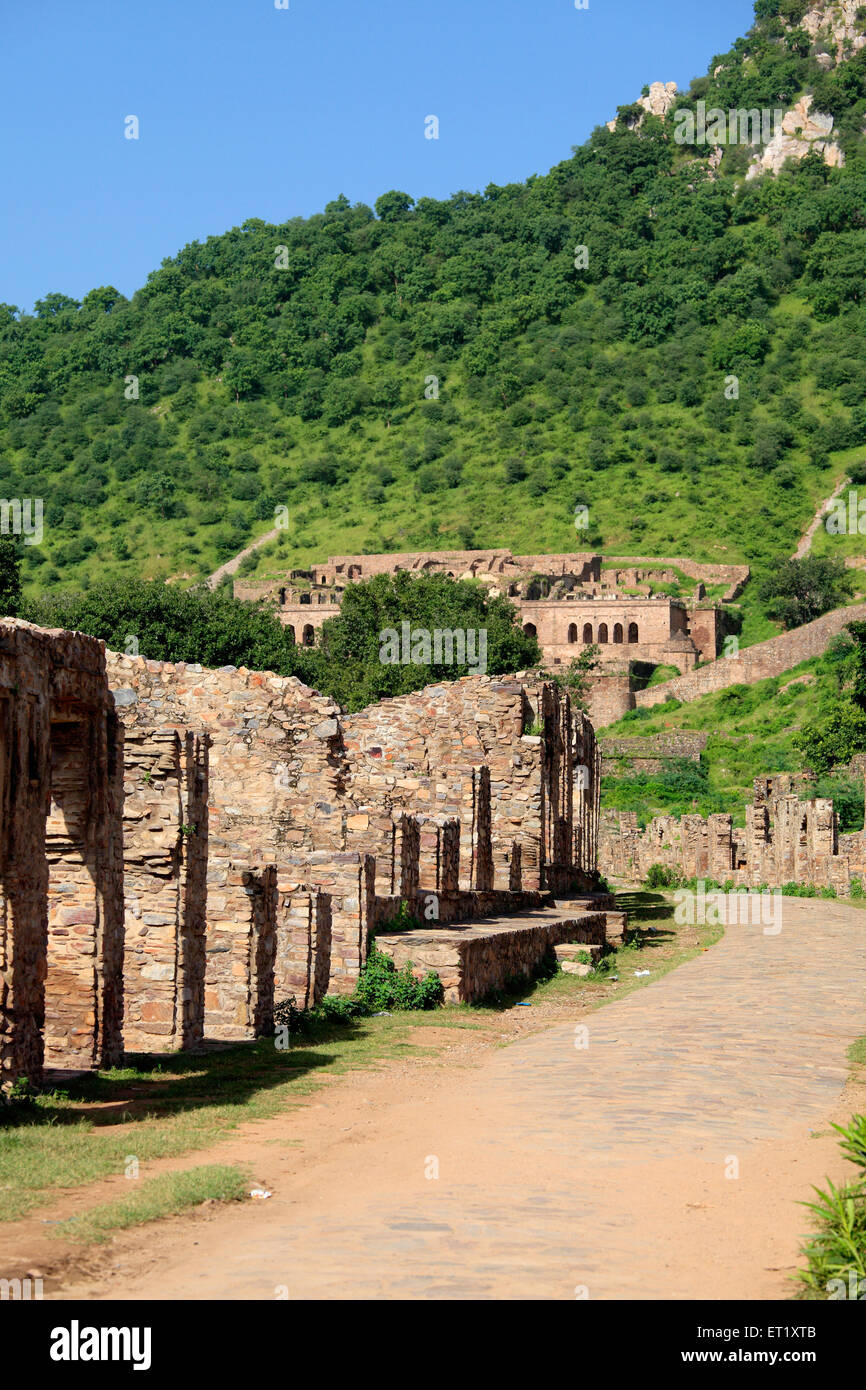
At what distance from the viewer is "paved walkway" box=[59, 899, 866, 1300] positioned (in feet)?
19.3

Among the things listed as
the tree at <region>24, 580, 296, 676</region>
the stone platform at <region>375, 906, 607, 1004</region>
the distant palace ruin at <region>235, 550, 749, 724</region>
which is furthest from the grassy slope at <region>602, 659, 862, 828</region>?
the stone platform at <region>375, 906, 607, 1004</region>

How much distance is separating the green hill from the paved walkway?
3643 inches

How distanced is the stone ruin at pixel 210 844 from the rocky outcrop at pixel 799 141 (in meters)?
147

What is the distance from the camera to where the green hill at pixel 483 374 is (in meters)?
→ 112

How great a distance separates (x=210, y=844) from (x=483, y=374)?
122643 mm

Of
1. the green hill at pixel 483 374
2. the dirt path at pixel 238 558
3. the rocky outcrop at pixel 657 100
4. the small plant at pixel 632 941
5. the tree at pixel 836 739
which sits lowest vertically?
the small plant at pixel 632 941

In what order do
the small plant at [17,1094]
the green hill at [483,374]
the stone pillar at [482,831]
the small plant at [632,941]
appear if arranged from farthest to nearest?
1. the green hill at [483,374]
2. the small plant at [632,941]
3. the stone pillar at [482,831]
4. the small plant at [17,1094]

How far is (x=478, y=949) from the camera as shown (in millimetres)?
16562

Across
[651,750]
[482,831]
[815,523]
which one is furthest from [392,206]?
[482,831]

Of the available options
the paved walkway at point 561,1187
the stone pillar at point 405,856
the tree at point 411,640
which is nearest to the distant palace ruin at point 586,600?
the tree at point 411,640

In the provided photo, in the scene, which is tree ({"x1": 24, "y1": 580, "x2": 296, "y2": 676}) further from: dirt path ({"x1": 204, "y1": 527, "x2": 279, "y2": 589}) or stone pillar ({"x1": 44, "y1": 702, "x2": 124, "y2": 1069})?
dirt path ({"x1": 204, "y1": 527, "x2": 279, "y2": 589})

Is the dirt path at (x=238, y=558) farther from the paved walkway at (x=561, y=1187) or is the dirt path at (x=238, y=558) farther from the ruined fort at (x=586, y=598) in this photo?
the paved walkway at (x=561, y=1187)

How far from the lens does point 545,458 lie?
117m

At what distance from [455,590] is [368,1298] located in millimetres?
52569
